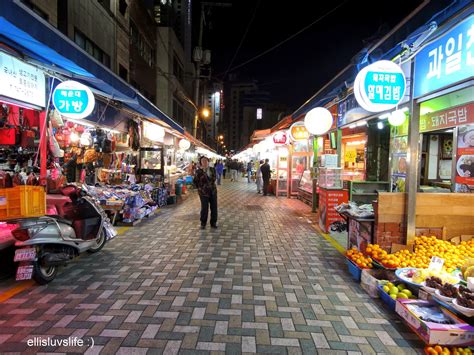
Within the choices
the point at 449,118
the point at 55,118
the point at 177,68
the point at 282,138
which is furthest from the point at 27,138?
the point at 177,68

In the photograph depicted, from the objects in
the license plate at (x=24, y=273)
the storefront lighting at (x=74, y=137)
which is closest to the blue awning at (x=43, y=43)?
the storefront lighting at (x=74, y=137)

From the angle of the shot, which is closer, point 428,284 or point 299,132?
point 428,284

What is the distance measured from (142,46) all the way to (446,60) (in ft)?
73.9

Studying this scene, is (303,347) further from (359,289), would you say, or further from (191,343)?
(359,289)

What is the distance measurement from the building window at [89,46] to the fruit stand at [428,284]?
13016 millimetres

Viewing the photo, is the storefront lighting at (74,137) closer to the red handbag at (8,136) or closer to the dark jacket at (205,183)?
the red handbag at (8,136)

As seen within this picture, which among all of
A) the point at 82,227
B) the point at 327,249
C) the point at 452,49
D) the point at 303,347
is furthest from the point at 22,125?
the point at 452,49

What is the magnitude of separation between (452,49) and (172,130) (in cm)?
1265

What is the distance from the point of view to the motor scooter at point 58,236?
4.32m

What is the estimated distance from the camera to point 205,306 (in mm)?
3994

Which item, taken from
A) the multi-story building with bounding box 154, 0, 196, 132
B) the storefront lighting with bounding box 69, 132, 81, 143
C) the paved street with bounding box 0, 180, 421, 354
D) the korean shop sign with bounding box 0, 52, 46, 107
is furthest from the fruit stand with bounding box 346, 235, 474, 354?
the multi-story building with bounding box 154, 0, 196, 132

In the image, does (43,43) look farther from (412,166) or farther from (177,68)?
(177,68)

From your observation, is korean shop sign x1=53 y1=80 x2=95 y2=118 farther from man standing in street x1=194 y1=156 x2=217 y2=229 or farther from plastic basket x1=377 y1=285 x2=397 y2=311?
plastic basket x1=377 y1=285 x2=397 y2=311

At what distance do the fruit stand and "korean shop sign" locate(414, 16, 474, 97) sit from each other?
2507 millimetres
